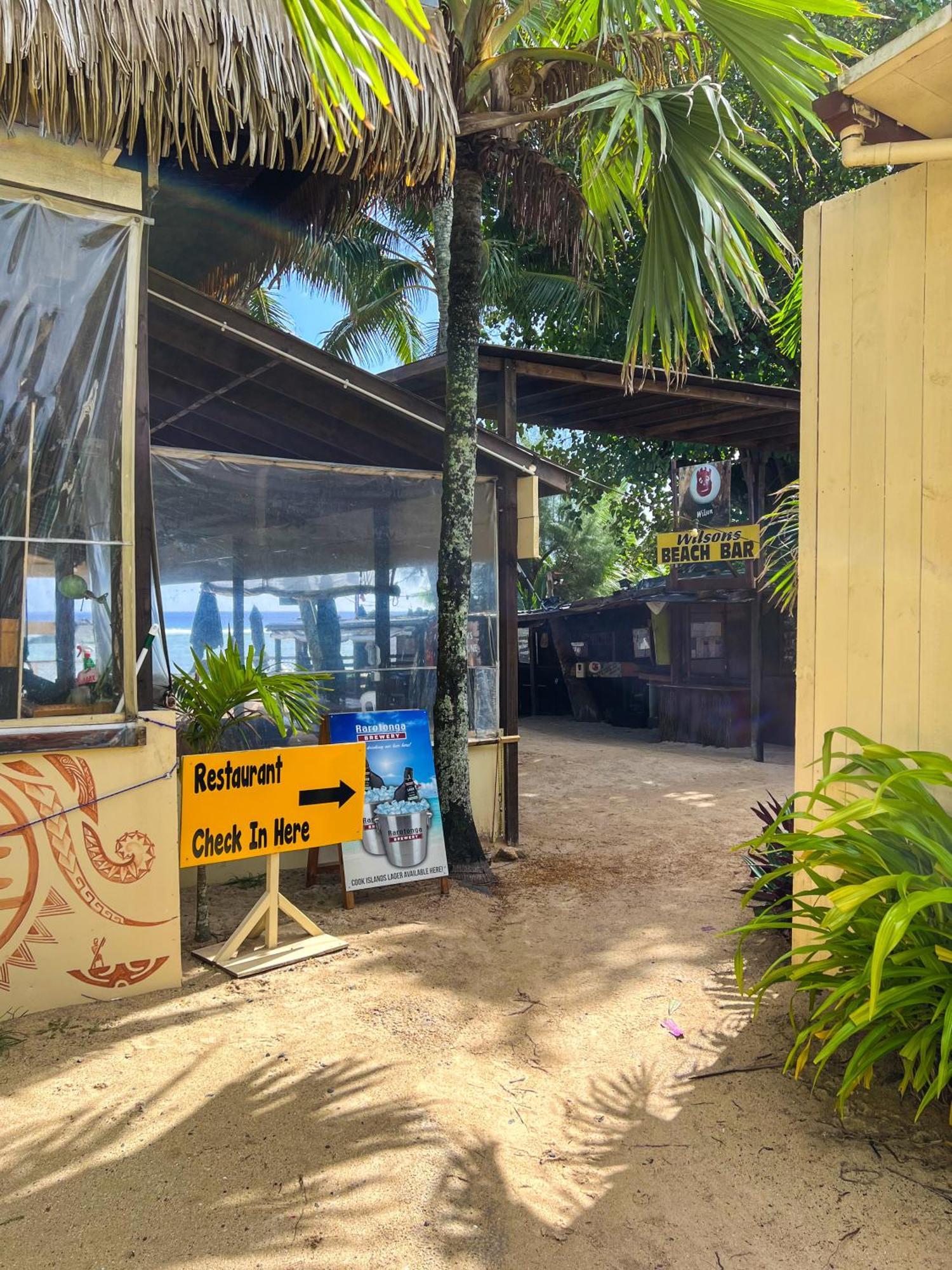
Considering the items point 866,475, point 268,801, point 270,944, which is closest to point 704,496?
point 866,475

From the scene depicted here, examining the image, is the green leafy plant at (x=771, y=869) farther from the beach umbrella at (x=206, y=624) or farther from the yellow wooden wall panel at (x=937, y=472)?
the beach umbrella at (x=206, y=624)

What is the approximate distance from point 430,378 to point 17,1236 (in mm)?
6745

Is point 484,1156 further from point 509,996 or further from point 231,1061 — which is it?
point 509,996

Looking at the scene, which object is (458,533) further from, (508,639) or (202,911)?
(202,911)

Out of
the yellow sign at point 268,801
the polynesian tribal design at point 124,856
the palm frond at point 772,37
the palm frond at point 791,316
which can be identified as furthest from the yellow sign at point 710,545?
the polynesian tribal design at point 124,856

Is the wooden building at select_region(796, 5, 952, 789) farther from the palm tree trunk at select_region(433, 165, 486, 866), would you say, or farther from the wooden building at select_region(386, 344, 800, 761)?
the palm tree trunk at select_region(433, 165, 486, 866)

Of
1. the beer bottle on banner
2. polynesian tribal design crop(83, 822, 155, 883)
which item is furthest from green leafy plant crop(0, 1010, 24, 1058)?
the beer bottle on banner

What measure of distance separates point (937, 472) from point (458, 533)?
3158 millimetres

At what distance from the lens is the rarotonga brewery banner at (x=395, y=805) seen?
555 centimetres

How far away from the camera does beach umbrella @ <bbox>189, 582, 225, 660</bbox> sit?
629cm

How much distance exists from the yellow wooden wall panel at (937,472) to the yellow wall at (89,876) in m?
3.10

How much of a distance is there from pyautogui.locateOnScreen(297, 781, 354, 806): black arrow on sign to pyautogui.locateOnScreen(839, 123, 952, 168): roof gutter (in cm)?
358

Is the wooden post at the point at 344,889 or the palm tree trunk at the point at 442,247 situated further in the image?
the palm tree trunk at the point at 442,247

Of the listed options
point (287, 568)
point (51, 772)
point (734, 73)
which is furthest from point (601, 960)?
point (734, 73)
